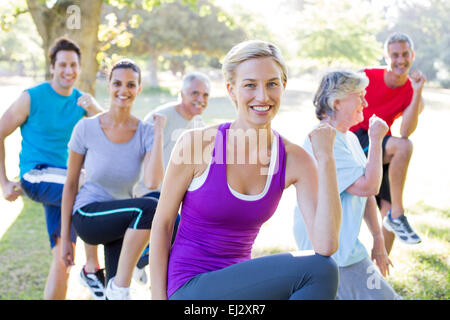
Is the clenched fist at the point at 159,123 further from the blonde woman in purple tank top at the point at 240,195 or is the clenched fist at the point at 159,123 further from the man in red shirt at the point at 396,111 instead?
the man in red shirt at the point at 396,111

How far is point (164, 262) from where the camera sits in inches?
82.0

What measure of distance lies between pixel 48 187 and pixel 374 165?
2206 mm

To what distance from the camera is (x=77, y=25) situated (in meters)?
6.93

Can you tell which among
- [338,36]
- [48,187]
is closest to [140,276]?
[48,187]

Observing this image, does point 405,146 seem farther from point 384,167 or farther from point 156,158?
point 156,158

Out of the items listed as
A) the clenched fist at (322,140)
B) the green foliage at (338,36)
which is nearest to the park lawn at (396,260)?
the clenched fist at (322,140)

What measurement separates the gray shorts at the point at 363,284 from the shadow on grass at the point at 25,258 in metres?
2.50

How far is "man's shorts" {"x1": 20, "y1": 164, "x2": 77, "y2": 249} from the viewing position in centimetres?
347

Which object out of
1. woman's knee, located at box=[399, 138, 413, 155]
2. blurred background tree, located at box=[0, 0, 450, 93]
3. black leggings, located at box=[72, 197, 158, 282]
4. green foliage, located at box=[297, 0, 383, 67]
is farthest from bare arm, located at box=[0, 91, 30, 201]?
green foliage, located at box=[297, 0, 383, 67]

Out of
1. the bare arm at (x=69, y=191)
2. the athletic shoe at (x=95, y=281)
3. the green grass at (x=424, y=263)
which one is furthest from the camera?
the green grass at (x=424, y=263)

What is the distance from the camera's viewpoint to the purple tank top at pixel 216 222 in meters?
1.96

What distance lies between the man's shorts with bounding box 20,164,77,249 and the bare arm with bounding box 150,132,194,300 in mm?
1476
